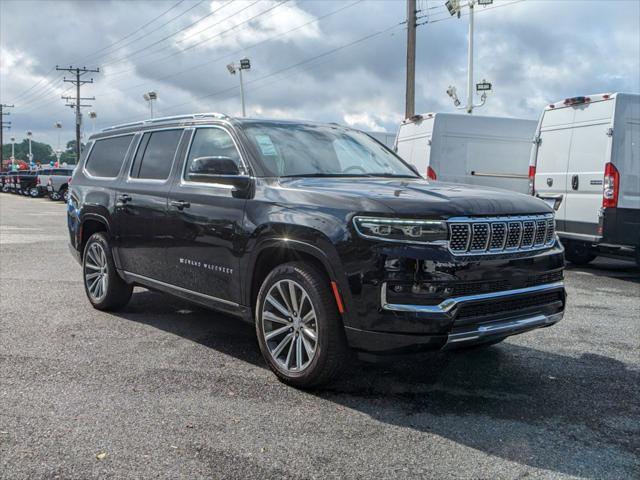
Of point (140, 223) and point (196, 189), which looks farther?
point (140, 223)

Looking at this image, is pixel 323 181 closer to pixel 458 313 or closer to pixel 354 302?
pixel 354 302

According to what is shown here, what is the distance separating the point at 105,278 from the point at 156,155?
4.87 feet

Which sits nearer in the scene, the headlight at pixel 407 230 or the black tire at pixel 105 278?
the headlight at pixel 407 230

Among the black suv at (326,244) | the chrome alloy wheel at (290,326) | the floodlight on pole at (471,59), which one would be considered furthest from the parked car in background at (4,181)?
the chrome alloy wheel at (290,326)

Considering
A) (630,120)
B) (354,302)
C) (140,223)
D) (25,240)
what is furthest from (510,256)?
(25,240)

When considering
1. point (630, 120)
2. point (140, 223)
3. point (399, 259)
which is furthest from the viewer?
point (630, 120)

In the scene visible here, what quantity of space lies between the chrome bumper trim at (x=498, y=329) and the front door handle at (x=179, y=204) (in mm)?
2447

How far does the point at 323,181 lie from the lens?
459 cm

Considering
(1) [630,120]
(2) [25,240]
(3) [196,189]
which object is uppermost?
(1) [630,120]

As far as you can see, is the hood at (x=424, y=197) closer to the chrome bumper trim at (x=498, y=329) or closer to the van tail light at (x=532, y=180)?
the chrome bumper trim at (x=498, y=329)

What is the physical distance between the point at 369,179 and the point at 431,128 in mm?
8274

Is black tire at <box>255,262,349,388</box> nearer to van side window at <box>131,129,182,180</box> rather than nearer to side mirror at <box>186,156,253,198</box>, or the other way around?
side mirror at <box>186,156,253,198</box>

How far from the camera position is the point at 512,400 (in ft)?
13.8

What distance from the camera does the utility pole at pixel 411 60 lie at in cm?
2294
